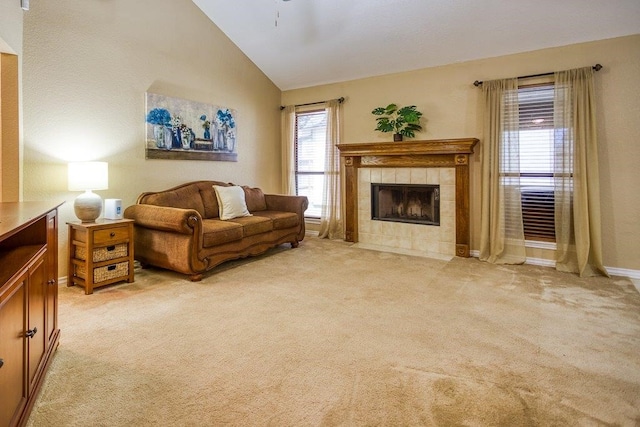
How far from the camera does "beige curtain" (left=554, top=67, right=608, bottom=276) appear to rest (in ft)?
13.0

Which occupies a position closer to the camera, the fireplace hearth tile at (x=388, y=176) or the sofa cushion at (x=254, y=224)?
the sofa cushion at (x=254, y=224)

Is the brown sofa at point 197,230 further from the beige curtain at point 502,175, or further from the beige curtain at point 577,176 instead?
the beige curtain at point 577,176

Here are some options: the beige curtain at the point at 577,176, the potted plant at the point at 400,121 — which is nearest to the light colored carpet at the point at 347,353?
the beige curtain at the point at 577,176

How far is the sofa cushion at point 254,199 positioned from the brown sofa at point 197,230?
0.05 ft

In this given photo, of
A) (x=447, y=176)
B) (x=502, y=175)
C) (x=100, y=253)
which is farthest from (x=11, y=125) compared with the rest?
(x=502, y=175)

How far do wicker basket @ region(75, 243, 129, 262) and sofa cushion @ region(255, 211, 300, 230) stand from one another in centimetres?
182

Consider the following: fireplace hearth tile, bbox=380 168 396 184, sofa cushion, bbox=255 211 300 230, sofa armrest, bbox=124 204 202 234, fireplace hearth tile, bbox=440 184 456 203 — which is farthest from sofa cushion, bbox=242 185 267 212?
fireplace hearth tile, bbox=440 184 456 203

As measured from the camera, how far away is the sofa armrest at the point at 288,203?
5.45 meters

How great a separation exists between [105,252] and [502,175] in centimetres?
440

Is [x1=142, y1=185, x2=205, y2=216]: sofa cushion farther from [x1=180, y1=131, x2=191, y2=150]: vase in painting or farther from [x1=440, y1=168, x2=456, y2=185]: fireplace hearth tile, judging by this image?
[x1=440, y1=168, x2=456, y2=185]: fireplace hearth tile

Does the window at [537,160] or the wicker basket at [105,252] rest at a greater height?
the window at [537,160]

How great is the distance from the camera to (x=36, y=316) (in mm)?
1805

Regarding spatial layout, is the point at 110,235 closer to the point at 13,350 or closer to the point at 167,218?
the point at 167,218

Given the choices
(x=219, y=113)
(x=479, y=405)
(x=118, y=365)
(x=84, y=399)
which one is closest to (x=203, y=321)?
(x=118, y=365)
